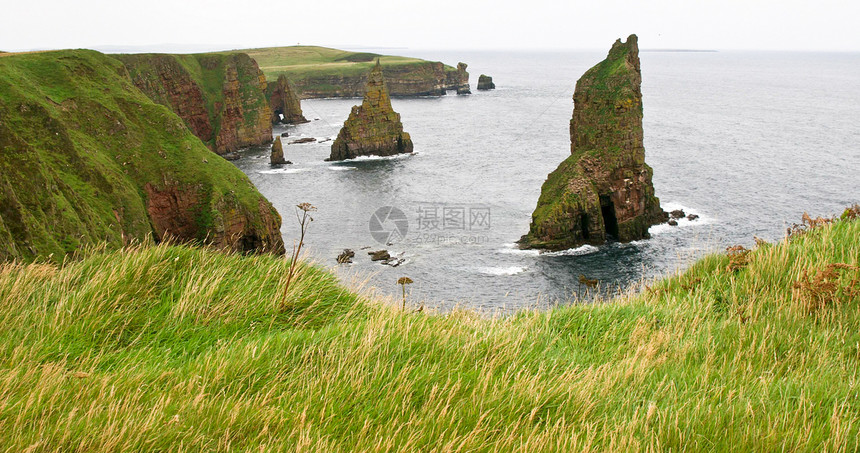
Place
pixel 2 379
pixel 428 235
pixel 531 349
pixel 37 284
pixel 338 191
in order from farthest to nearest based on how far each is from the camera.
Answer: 1. pixel 338 191
2. pixel 428 235
3. pixel 37 284
4. pixel 531 349
5. pixel 2 379

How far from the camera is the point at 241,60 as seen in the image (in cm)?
13088

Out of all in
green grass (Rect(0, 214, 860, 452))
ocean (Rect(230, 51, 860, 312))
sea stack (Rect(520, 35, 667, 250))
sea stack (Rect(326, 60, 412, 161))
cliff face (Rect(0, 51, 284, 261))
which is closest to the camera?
green grass (Rect(0, 214, 860, 452))

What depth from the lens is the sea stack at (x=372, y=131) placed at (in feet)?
349

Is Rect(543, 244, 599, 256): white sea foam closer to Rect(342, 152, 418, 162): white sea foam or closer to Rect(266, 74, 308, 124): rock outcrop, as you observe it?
Rect(342, 152, 418, 162): white sea foam

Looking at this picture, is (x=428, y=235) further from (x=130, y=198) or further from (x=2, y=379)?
(x=2, y=379)

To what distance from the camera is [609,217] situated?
63219 mm

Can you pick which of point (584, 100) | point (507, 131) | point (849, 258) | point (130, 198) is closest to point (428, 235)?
point (584, 100)

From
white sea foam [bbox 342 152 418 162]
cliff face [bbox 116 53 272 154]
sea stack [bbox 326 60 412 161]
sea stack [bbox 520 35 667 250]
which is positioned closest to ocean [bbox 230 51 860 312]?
white sea foam [bbox 342 152 418 162]

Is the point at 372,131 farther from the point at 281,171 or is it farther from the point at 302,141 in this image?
the point at 302,141

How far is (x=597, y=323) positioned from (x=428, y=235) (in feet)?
174

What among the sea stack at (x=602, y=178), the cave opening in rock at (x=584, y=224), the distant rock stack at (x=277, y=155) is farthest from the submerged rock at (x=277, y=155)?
the cave opening in rock at (x=584, y=224)

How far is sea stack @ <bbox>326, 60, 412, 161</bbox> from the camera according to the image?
4193 inches

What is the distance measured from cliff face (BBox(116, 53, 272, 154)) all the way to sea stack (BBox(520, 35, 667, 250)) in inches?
2722

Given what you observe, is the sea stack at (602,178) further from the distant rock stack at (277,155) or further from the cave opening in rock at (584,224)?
the distant rock stack at (277,155)
